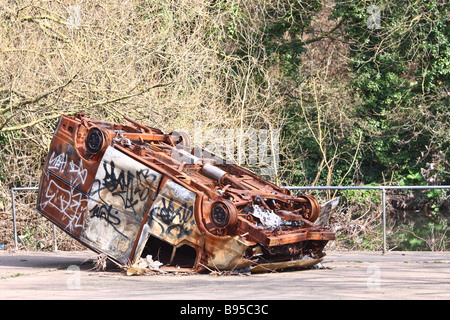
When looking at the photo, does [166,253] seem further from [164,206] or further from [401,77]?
[401,77]

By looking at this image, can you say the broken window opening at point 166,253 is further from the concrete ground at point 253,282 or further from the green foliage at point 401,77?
the green foliage at point 401,77

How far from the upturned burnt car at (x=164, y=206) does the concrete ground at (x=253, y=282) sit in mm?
372

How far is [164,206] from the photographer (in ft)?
31.2

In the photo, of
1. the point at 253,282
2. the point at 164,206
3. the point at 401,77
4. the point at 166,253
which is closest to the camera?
the point at 253,282

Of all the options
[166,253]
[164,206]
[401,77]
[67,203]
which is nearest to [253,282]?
[164,206]

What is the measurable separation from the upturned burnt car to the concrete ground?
372mm

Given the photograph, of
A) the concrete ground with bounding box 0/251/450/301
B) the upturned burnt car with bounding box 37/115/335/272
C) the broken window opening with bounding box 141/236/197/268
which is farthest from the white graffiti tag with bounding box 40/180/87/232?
the broken window opening with bounding box 141/236/197/268

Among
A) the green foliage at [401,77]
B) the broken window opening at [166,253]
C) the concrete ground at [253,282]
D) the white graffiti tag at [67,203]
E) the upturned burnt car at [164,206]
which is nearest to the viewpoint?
the concrete ground at [253,282]

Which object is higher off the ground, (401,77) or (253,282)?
(401,77)

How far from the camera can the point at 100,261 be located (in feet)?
33.3

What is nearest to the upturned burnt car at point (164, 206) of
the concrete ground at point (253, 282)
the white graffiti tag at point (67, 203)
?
the white graffiti tag at point (67, 203)

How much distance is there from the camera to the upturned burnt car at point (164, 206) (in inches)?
367

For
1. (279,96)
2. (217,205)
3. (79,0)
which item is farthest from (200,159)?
(279,96)

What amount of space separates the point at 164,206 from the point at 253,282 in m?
1.61
